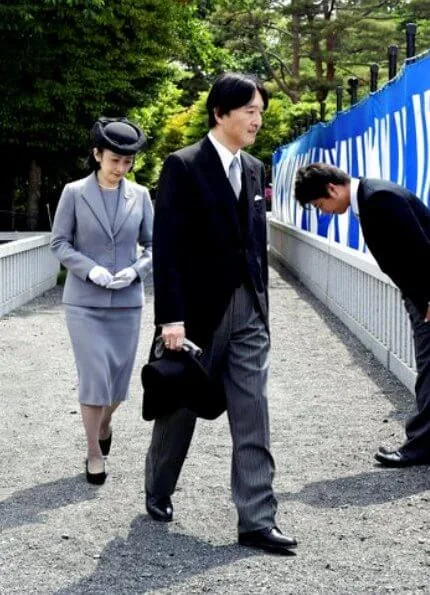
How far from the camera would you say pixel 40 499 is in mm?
5770

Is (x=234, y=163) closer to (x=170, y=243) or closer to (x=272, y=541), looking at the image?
(x=170, y=243)

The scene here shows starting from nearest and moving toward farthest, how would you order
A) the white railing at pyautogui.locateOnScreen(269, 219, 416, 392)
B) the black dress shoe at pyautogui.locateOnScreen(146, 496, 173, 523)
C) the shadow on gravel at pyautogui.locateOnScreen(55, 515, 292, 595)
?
1. the shadow on gravel at pyautogui.locateOnScreen(55, 515, 292, 595)
2. the black dress shoe at pyautogui.locateOnScreen(146, 496, 173, 523)
3. the white railing at pyautogui.locateOnScreen(269, 219, 416, 392)

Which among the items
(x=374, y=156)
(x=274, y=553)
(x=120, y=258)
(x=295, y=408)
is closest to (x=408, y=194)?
(x=120, y=258)

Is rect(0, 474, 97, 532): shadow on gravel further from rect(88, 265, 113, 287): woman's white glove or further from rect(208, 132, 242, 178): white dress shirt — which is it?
rect(208, 132, 242, 178): white dress shirt

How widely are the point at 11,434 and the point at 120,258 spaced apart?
169 cm

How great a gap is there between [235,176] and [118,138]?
112 centimetres

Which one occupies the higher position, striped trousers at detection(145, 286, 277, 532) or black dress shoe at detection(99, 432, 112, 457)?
striped trousers at detection(145, 286, 277, 532)

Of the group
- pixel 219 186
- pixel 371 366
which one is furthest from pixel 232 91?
pixel 371 366

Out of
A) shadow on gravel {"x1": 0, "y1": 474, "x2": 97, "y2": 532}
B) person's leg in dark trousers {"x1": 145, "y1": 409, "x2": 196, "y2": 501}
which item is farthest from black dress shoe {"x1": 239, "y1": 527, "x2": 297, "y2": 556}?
shadow on gravel {"x1": 0, "y1": 474, "x2": 97, "y2": 532}

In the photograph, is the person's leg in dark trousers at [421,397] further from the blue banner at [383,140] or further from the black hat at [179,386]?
the blue banner at [383,140]

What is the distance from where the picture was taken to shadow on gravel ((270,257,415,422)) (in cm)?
816

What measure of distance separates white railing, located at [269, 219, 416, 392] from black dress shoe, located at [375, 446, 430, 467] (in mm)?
1967

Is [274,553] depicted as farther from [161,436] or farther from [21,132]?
[21,132]

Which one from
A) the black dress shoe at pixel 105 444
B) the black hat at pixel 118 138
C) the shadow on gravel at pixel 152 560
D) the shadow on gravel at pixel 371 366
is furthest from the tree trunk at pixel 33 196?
the shadow on gravel at pixel 152 560
